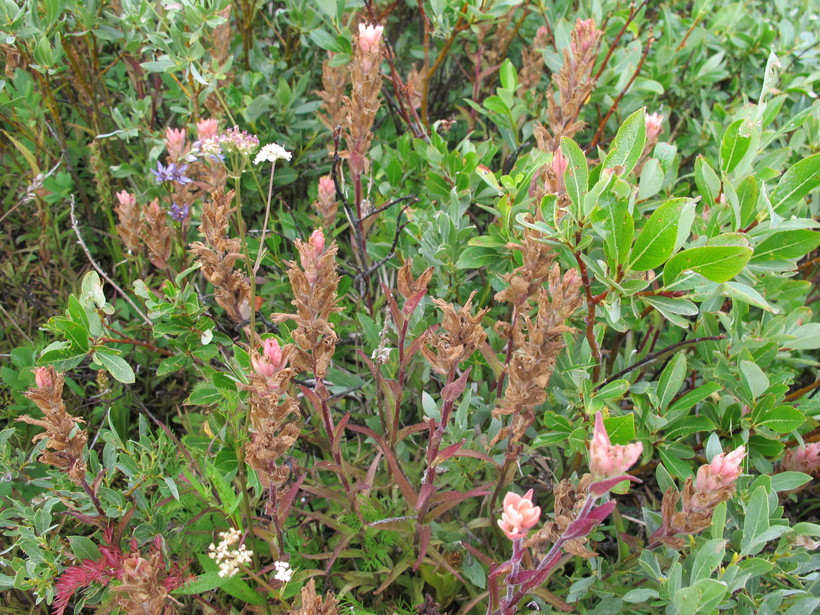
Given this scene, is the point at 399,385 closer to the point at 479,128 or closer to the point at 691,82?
the point at 479,128

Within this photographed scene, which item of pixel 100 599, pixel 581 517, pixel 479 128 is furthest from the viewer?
pixel 479 128

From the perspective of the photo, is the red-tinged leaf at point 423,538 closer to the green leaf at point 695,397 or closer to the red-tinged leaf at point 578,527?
the red-tinged leaf at point 578,527

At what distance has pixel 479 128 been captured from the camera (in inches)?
122

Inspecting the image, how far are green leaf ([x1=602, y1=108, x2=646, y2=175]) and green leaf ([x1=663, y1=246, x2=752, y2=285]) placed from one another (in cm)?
24

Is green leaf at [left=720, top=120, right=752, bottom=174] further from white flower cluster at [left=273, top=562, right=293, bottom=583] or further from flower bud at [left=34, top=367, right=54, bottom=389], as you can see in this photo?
flower bud at [left=34, top=367, right=54, bottom=389]

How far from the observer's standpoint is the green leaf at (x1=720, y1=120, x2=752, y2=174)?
5.58ft

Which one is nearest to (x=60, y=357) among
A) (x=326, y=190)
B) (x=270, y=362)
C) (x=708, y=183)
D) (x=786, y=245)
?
(x=270, y=362)

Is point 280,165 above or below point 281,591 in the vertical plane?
above

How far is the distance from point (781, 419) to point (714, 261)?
62 cm

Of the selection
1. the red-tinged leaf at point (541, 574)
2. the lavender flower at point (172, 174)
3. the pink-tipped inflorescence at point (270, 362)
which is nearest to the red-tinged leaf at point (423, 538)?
the red-tinged leaf at point (541, 574)

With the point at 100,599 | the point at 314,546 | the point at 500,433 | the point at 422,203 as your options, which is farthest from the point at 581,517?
the point at 422,203

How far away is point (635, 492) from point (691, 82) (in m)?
1.86

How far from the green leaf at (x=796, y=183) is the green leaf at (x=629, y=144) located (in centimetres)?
45

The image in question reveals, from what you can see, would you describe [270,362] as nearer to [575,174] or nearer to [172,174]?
[575,174]
